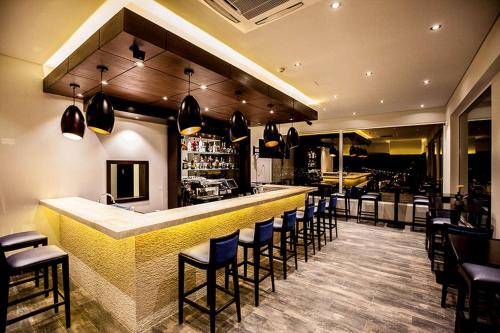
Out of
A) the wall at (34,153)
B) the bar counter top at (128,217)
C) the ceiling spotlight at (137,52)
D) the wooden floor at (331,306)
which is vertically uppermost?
the ceiling spotlight at (137,52)

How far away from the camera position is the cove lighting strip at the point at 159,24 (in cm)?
231

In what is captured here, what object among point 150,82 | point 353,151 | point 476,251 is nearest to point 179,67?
point 150,82

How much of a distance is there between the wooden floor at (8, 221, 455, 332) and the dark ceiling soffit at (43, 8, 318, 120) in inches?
102

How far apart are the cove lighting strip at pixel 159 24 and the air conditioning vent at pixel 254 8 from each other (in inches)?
22.2

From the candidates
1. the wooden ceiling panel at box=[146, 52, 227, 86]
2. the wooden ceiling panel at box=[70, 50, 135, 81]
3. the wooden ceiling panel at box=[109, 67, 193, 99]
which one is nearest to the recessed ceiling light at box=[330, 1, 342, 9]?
the wooden ceiling panel at box=[146, 52, 227, 86]

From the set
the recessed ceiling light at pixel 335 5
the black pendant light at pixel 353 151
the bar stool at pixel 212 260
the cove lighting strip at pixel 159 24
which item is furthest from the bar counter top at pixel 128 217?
the black pendant light at pixel 353 151

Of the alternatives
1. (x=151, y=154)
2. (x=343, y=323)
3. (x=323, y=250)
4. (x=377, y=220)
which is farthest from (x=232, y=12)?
(x=377, y=220)

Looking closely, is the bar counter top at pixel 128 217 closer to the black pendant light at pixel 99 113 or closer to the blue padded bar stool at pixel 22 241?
the blue padded bar stool at pixel 22 241

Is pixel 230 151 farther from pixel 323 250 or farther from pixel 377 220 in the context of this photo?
pixel 377 220

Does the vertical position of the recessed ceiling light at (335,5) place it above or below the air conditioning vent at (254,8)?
above

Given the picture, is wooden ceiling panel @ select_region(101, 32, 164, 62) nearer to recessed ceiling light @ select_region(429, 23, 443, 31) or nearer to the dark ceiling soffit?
the dark ceiling soffit

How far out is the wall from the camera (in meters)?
3.30

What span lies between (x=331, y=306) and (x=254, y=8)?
124 inches

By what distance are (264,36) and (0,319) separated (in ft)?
11.9
